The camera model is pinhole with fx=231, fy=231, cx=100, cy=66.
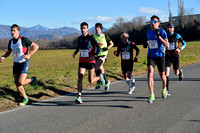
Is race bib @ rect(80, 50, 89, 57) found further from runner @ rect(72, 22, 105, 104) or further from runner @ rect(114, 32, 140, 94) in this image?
runner @ rect(114, 32, 140, 94)

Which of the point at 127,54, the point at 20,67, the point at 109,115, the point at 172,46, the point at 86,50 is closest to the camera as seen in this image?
the point at 109,115

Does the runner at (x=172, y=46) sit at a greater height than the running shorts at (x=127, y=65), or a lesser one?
greater

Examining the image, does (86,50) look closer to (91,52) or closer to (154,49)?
(91,52)

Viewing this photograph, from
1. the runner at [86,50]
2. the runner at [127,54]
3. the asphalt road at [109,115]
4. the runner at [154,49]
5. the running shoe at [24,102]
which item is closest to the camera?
the asphalt road at [109,115]

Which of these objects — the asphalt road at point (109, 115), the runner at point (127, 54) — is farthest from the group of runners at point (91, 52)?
the asphalt road at point (109, 115)

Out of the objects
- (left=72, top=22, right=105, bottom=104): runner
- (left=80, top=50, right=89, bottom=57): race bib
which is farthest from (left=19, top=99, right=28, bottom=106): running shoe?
(left=80, top=50, right=89, bottom=57): race bib

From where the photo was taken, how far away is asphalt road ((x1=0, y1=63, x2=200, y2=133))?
14.0ft

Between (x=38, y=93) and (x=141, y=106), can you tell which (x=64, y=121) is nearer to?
(x=141, y=106)

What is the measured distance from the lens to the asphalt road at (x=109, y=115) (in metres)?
Result: 4.28

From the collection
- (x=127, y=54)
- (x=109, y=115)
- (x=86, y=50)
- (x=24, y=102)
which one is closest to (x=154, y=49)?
(x=127, y=54)

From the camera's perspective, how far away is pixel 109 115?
5070 mm

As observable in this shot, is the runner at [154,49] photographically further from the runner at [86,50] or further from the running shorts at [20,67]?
the running shorts at [20,67]

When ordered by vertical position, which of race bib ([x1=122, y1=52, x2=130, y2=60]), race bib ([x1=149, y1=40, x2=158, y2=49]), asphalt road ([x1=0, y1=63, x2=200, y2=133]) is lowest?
asphalt road ([x1=0, y1=63, x2=200, y2=133])

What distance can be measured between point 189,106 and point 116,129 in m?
2.38
